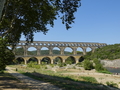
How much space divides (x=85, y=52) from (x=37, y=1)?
7905 cm

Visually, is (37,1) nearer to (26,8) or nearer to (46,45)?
(26,8)

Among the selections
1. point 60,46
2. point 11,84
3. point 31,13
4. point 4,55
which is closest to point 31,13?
point 31,13

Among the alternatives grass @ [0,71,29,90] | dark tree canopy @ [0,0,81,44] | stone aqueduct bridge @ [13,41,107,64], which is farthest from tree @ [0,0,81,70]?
stone aqueduct bridge @ [13,41,107,64]

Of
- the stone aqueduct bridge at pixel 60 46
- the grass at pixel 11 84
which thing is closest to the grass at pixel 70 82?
the grass at pixel 11 84

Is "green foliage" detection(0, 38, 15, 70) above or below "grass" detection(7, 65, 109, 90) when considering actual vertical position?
above

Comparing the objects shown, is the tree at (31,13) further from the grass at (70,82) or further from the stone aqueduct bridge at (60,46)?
the stone aqueduct bridge at (60,46)

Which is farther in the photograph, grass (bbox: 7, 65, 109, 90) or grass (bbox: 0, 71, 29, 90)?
grass (bbox: 7, 65, 109, 90)

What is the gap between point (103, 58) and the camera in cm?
6831

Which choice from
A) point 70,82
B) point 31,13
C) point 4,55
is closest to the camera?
point 31,13

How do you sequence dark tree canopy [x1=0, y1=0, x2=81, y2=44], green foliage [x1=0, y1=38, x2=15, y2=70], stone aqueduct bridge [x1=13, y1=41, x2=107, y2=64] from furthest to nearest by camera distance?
stone aqueduct bridge [x1=13, y1=41, x2=107, y2=64]
green foliage [x1=0, y1=38, x2=15, y2=70]
dark tree canopy [x1=0, y1=0, x2=81, y2=44]

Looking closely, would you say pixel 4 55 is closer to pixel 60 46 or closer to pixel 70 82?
pixel 70 82

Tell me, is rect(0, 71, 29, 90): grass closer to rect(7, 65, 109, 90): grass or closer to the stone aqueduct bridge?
rect(7, 65, 109, 90): grass

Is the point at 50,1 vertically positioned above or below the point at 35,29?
above

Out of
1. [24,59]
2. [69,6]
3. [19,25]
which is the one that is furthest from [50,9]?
[24,59]
